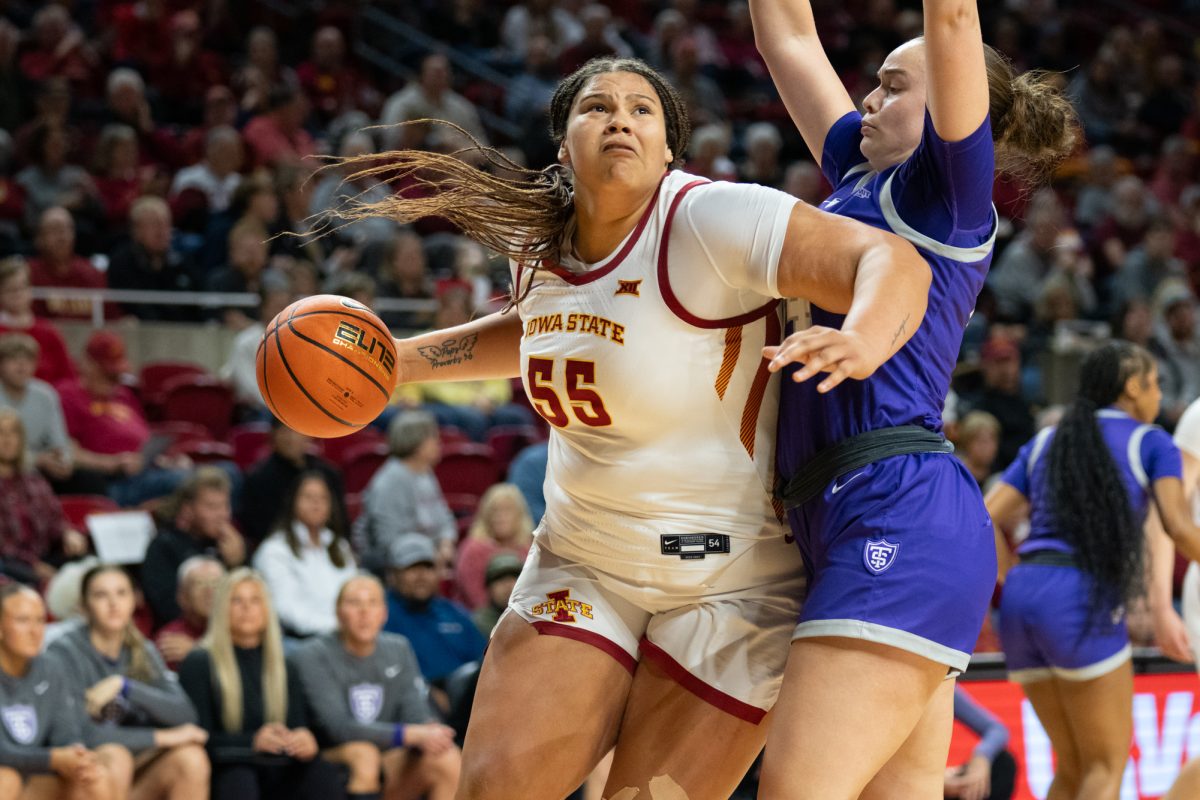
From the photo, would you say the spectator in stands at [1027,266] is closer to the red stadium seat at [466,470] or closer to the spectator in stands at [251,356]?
the red stadium seat at [466,470]

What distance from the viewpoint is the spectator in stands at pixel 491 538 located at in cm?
741

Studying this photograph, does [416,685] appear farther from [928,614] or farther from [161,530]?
[928,614]

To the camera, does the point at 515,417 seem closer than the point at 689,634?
No

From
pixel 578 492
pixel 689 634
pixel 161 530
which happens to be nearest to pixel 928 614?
pixel 689 634

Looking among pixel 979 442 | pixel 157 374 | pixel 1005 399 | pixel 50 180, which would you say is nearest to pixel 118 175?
pixel 50 180

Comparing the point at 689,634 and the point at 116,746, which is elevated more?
the point at 689,634

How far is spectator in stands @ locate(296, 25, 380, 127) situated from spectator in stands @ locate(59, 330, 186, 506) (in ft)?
13.0

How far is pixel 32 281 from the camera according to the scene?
8.73 meters

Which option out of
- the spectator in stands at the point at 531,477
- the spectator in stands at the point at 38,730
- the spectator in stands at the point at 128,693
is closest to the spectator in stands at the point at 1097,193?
the spectator in stands at the point at 531,477

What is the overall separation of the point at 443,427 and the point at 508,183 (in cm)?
588

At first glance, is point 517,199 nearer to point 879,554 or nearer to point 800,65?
point 800,65

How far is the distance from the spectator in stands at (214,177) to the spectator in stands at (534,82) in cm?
297

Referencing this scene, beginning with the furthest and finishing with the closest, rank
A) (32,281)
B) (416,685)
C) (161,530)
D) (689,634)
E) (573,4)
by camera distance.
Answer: (573,4)
(32,281)
(161,530)
(416,685)
(689,634)

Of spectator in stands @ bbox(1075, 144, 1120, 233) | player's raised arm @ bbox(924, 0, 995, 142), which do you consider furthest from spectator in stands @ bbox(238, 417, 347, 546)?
spectator in stands @ bbox(1075, 144, 1120, 233)
